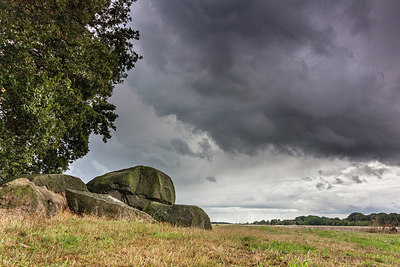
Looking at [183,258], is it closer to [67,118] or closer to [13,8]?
[67,118]

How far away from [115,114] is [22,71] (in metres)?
10.1

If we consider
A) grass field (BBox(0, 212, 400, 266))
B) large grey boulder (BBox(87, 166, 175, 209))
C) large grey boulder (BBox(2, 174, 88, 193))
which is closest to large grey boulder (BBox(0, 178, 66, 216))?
grass field (BBox(0, 212, 400, 266))

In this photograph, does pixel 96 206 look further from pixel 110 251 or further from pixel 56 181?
pixel 110 251

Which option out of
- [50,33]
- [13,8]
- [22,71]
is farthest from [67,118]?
[13,8]

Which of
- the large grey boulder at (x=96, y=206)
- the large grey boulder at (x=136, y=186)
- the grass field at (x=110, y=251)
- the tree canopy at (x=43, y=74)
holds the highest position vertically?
the tree canopy at (x=43, y=74)

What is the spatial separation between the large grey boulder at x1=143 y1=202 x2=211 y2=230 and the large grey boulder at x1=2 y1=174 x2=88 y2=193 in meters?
4.98

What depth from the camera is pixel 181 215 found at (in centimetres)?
1503

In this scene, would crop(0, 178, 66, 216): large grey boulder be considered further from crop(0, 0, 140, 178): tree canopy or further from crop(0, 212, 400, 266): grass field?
crop(0, 0, 140, 178): tree canopy

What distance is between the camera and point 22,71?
12.7 m

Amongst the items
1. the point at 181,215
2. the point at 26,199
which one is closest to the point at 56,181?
the point at 26,199

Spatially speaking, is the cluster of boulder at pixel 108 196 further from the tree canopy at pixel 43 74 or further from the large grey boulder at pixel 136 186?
the tree canopy at pixel 43 74

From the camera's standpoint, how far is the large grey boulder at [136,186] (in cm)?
1853

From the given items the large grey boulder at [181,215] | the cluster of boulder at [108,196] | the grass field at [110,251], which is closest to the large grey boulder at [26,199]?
the cluster of boulder at [108,196]

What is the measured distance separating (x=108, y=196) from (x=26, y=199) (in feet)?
16.6
